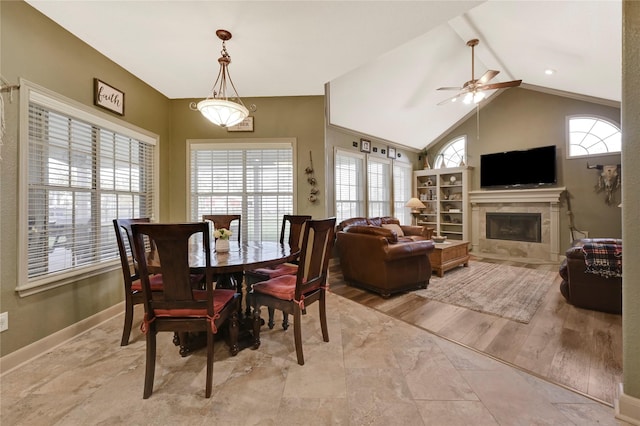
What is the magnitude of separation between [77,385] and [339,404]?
1.67 meters

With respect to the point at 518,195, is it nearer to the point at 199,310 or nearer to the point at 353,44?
the point at 353,44

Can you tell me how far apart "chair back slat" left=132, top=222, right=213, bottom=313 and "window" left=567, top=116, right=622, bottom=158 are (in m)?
6.74

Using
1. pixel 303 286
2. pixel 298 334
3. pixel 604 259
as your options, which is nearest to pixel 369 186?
pixel 604 259

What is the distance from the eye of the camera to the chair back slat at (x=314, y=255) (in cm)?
185

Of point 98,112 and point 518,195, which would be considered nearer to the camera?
point 98,112

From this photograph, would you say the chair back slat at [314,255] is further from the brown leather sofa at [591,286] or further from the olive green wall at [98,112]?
the brown leather sofa at [591,286]

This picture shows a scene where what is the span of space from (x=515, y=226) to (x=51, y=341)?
24.4 feet

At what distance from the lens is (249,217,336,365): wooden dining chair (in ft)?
6.06

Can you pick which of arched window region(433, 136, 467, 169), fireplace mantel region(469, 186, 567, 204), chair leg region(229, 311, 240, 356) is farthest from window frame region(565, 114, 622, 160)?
chair leg region(229, 311, 240, 356)

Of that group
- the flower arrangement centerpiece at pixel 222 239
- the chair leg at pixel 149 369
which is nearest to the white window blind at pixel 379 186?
the flower arrangement centerpiece at pixel 222 239

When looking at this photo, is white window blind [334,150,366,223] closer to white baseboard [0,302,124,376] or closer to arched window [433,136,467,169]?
arched window [433,136,467,169]

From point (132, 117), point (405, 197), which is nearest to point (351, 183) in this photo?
point (405, 197)

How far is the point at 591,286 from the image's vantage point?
269 centimetres

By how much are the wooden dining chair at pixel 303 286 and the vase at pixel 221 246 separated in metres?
0.47
